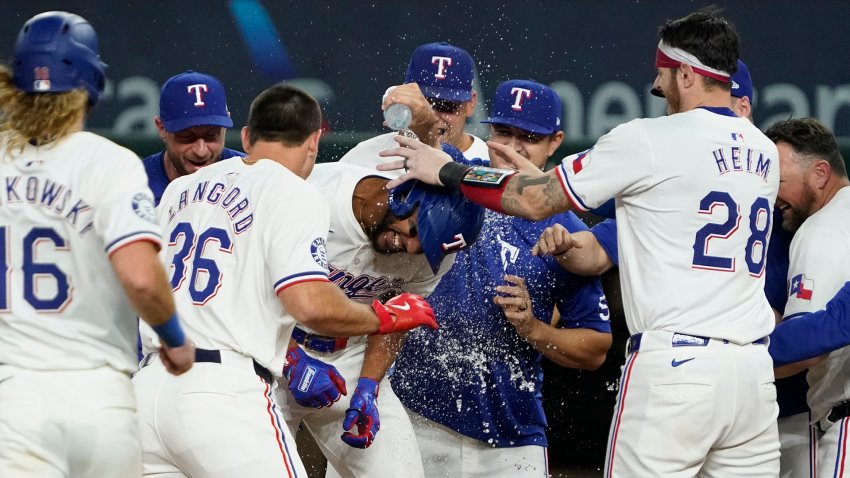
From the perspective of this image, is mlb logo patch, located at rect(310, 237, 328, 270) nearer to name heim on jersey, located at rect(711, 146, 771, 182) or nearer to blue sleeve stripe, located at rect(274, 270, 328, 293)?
blue sleeve stripe, located at rect(274, 270, 328, 293)

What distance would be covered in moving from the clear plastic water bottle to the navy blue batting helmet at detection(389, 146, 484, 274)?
1.07ft

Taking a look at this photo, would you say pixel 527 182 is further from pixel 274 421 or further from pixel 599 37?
pixel 599 37

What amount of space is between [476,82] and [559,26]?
0.60m

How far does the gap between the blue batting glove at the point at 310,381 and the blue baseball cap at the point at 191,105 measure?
5.36 feet

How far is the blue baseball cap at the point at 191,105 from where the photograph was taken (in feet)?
16.5

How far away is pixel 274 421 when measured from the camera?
3250 mm

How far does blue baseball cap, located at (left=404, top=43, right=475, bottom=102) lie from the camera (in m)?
4.94

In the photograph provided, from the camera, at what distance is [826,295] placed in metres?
3.95

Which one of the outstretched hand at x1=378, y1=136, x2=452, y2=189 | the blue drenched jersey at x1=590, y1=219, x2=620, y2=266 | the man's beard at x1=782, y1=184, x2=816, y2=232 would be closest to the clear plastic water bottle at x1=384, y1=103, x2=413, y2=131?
the outstretched hand at x1=378, y1=136, x2=452, y2=189

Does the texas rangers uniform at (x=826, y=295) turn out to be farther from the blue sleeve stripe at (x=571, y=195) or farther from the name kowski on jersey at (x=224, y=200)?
the name kowski on jersey at (x=224, y=200)

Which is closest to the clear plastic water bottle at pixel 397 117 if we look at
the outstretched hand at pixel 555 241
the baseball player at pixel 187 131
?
the outstretched hand at pixel 555 241

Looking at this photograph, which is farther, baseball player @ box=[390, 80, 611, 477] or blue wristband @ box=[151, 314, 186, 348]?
baseball player @ box=[390, 80, 611, 477]

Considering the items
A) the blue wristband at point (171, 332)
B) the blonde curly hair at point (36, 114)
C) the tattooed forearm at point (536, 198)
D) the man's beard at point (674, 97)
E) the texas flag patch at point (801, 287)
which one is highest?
the blonde curly hair at point (36, 114)

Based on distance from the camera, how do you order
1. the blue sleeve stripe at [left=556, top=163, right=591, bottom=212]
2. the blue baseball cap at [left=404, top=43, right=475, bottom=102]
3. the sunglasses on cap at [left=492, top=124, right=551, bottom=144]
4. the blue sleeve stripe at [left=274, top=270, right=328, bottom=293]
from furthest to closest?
1. the blue baseball cap at [left=404, top=43, right=475, bottom=102]
2. the sunglasses on cap at [left=492, top=124, right=551, bottom=144]
3. the blue sleeve stripe at [left=556, top=163, right=591, bottom=212]
4. the blue sleeve stripe at [left=274, top=270, right=328, bottom=293]
